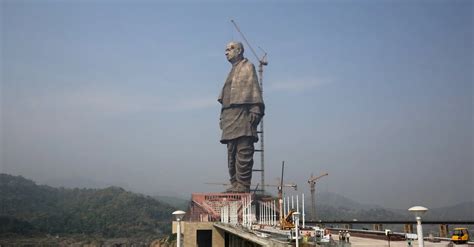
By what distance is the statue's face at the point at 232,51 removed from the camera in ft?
277

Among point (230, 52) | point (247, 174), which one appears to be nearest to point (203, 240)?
point (247, 174)

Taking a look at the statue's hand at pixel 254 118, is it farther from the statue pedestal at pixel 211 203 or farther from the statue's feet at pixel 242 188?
the statue pedestal at pixel 211 203

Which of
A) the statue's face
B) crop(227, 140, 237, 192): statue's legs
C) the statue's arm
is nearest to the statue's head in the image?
the statue's face

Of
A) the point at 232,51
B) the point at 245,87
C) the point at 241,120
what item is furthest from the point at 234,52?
the point at 241,120

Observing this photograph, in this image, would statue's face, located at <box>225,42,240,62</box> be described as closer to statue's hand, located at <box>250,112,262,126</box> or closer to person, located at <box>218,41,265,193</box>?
person, located at <box>218,41,265,193</box>

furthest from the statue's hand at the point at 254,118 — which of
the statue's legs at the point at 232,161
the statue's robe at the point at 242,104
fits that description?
the statue's legs at the point at 232,161

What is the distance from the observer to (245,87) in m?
81.8

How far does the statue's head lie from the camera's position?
277 ft

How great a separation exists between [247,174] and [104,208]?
104324 mm

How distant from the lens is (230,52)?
277 feet

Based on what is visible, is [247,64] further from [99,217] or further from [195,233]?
[99,217]

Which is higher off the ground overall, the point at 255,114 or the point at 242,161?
the point at 255,114

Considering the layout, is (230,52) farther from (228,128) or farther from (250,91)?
(228,128)

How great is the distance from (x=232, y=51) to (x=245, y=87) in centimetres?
767
